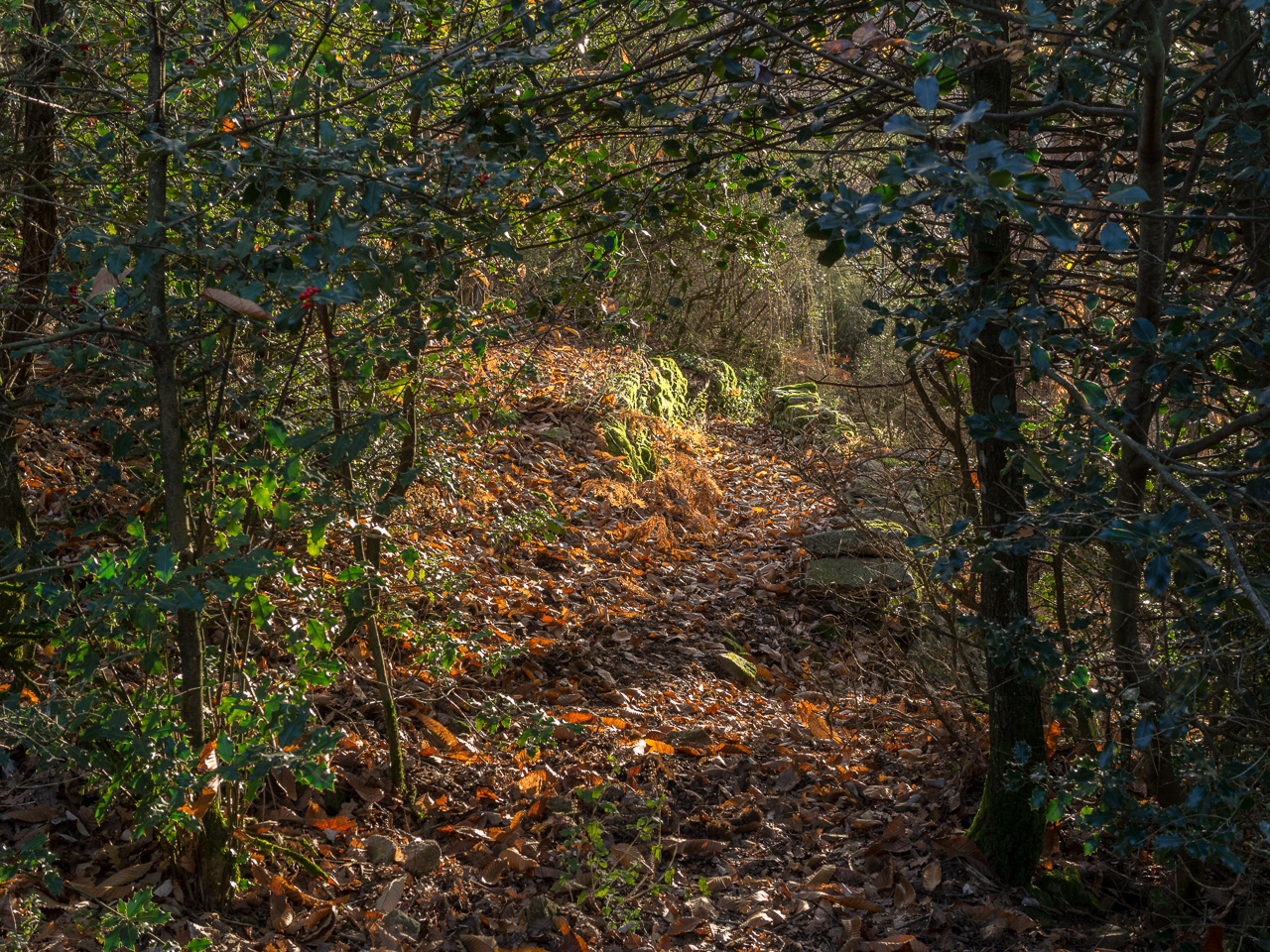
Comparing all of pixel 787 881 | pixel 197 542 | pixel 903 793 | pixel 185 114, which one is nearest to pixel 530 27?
pixel 185 114

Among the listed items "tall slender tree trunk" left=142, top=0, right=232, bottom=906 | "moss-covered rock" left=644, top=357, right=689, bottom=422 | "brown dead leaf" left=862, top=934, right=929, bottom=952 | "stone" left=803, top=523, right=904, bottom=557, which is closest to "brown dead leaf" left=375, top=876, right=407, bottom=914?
"tall slender tree trunk" left=142, top=0, right=232, bottom=906

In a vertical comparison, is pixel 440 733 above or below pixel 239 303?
below

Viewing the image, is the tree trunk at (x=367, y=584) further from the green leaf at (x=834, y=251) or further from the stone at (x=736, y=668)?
the stone at (x=736, y=668)

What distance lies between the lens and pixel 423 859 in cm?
328

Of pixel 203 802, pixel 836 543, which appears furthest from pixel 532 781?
pixel 836 543

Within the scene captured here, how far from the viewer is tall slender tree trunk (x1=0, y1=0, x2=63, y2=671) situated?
3064 millimetres

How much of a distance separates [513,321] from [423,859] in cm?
209

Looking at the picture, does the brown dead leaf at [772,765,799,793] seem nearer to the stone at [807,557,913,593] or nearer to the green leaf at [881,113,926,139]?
the stone at [807,557,913,593]

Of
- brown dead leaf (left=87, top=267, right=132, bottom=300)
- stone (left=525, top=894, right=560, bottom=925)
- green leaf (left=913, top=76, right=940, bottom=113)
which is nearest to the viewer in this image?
green leaf (left=913, top=76, right=940, bottom=113)

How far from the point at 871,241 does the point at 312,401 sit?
2117mm

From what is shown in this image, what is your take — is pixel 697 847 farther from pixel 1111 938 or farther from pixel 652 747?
pixel 1111 938

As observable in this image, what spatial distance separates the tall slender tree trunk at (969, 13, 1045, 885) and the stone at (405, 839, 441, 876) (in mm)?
1974

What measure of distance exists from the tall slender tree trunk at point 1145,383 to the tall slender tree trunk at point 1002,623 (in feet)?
0.97

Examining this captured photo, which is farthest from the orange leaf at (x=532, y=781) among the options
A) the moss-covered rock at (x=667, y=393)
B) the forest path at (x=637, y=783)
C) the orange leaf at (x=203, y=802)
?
the moss-covered rock at (x=667, y=393)
